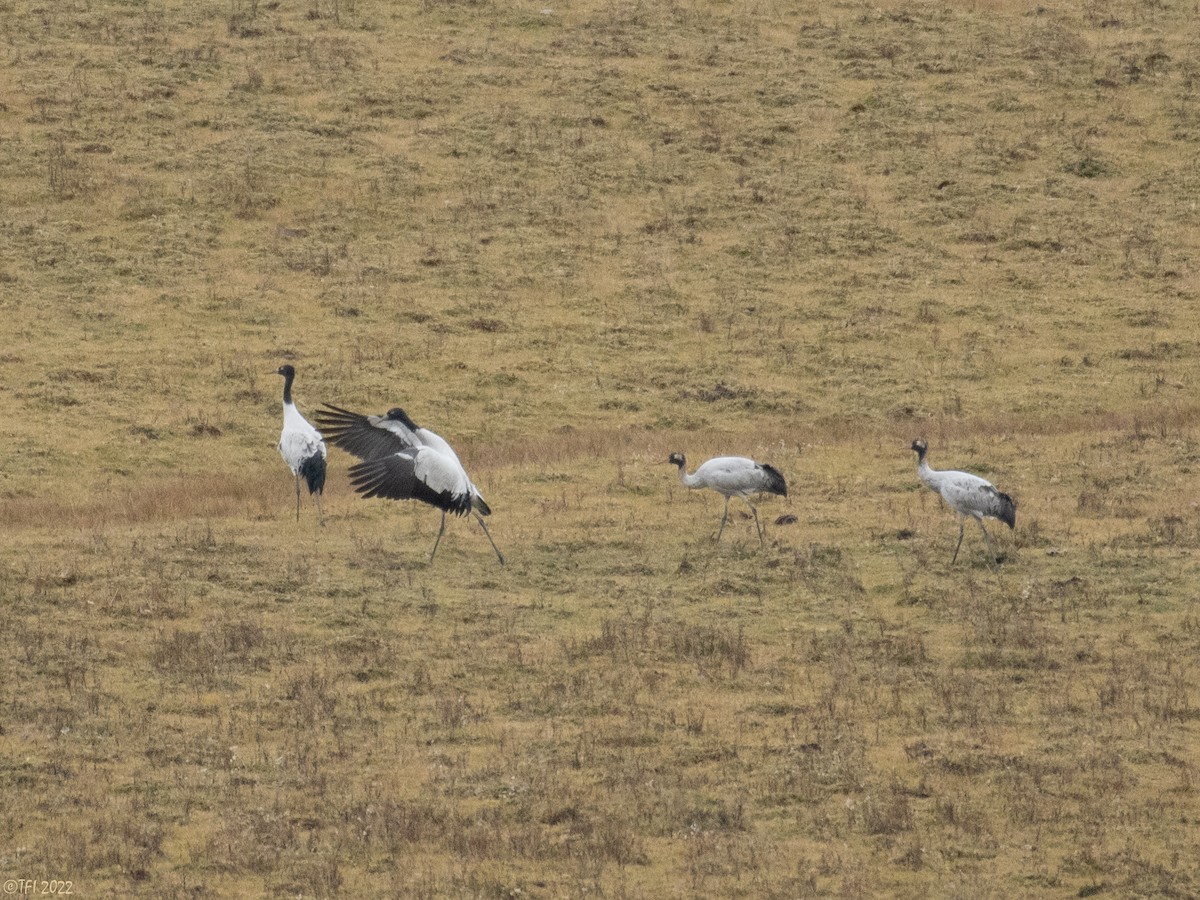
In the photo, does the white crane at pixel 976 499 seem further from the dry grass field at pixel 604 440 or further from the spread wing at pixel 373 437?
the spread wing at pixel 373 437

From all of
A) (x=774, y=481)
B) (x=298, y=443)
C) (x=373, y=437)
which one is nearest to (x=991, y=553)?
(x=774, y=481)

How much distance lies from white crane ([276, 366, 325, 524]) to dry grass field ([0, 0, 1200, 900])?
516 mm

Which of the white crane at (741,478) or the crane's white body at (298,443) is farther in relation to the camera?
the crane's white body at (298,443)

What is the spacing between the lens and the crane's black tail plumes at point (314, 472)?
69.3 ft

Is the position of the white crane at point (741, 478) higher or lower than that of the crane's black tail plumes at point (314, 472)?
higher

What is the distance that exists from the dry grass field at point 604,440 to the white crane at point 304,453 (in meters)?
0.52

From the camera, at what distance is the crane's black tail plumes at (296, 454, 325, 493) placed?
831 inches

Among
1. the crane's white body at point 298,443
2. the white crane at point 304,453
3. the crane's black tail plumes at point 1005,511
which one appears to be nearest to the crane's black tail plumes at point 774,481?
the crane's black tail plumes at point 1005,511

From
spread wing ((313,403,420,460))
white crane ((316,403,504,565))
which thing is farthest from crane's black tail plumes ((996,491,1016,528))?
spread wing ((313,403,420,460))

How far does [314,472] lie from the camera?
2119cm

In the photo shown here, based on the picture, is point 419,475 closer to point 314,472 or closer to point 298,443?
point 314,472

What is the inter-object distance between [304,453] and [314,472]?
0.42 metres

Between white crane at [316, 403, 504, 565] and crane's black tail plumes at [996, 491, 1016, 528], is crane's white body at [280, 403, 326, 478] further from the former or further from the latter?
crane's black tail plumes at [996, 491, 1016, 528]

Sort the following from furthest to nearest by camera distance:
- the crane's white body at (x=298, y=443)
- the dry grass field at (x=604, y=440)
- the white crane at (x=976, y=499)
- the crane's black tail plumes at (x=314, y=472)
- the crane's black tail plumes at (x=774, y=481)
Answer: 1. the crane's white body at (x=298, y=443)
2. the crane's black tail plumes at (x=314, y=472)
3. the crane's black tail plumes at (x=774, y=481)
4. the white crane at (x=976, y=499)
5. the dry grass field at (x=604, y=440)
